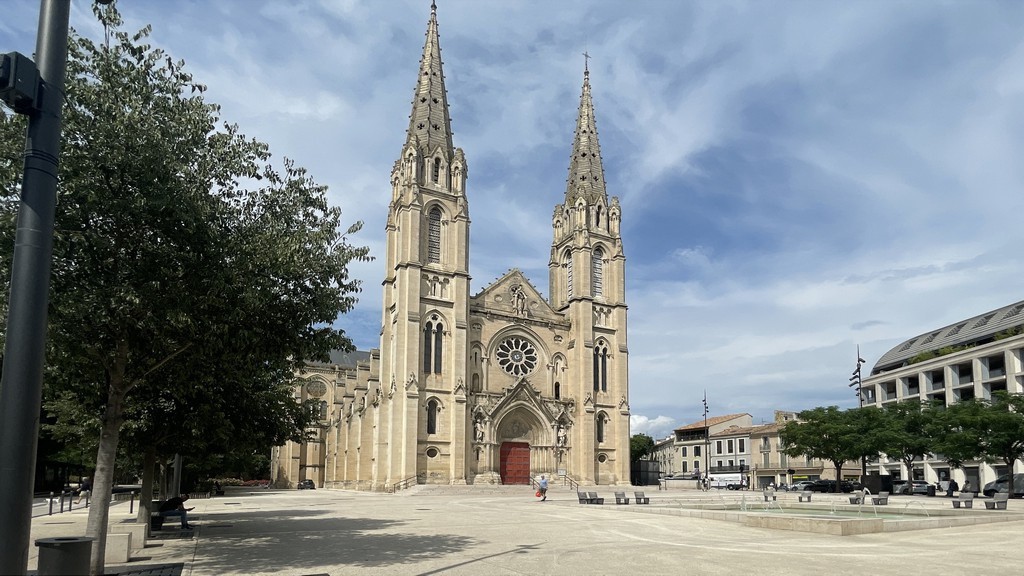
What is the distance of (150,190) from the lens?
450 inches

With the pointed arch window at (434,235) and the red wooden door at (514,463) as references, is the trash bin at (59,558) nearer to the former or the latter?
the pointed arch window at (434,235)

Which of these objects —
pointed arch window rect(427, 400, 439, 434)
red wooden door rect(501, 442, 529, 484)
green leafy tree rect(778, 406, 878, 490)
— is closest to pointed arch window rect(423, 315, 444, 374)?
pointed arch window rect(427, 400, 439, 434)

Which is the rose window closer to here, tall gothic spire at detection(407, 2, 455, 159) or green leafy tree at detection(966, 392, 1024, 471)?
tall gothic spire at detection(407, 2, 455, 159)

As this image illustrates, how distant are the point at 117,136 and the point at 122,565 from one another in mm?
7346

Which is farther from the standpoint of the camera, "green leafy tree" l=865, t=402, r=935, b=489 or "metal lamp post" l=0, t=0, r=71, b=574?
"green leafy tree" l=865, t=402, r=935, b=489

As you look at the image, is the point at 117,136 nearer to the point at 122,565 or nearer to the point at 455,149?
the point at 122,565

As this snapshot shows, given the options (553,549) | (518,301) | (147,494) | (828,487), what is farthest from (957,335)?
(147,494)

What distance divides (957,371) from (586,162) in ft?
133

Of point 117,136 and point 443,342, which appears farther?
point 443,342

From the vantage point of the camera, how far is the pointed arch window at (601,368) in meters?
60.7

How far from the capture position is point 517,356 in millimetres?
58844

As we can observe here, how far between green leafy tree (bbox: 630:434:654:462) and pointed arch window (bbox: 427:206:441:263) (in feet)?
222

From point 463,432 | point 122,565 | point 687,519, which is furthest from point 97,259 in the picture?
point 463,432

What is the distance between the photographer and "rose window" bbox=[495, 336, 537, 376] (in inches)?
2291
